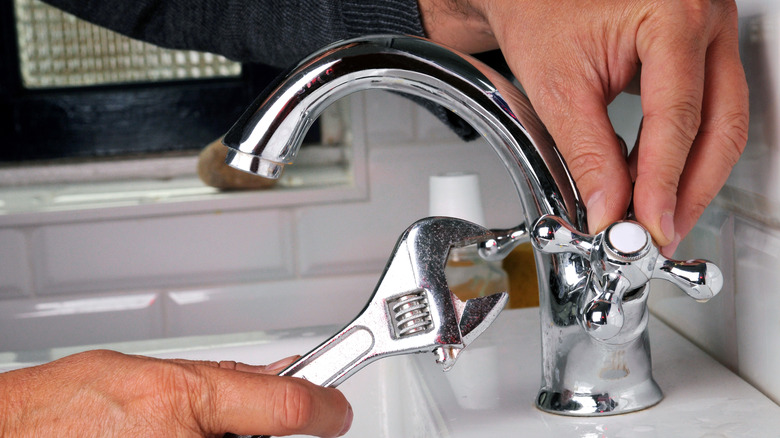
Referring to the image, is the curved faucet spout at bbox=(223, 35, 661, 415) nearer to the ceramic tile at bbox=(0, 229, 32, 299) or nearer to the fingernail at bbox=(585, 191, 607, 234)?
the fingernail at bbox=(585, 191, 607, 234)

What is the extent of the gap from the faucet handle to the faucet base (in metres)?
0.05

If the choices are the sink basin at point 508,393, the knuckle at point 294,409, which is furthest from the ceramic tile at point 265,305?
the knuckle at point 294,409

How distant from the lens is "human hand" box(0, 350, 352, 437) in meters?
0.32

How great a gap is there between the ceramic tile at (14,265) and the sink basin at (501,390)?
0.27 metres

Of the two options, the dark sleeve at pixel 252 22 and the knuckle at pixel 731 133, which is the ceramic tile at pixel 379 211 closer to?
the dark sleeve at pixel 252 22

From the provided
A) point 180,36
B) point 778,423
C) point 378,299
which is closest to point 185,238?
point 180,36

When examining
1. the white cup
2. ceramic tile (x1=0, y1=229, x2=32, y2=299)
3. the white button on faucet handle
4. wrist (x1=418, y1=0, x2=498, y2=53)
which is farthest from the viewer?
ceramic tile (x1=0, y1=229, x2=32, y2=299)

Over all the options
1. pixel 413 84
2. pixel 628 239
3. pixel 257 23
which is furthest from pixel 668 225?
pixel 257 23

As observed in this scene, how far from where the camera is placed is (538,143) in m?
0.34

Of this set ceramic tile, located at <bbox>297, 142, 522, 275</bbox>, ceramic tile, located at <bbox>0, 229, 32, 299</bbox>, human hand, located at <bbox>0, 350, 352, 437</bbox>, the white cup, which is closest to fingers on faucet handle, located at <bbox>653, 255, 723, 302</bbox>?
human hand, located at <bbox>0, 350, 352, 437</bbox>

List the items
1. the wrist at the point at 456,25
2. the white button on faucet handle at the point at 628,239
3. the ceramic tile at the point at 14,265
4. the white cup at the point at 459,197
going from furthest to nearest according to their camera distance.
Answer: the ceramic tile at the point at 14,265, the white cup at the point at 459,197, the wrist at the point at 456,25, the white button on faucet handle at the point at 628,239

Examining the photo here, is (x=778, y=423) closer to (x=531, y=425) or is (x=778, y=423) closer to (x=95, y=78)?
(x=531, y=425)

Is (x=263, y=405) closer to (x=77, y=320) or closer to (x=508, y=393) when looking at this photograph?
(x=508, y=393)

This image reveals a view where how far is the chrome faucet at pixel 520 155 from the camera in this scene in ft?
1.12
